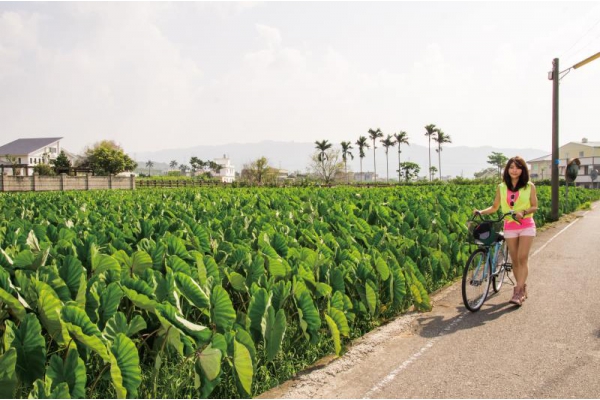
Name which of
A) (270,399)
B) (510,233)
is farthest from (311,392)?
(510,233)

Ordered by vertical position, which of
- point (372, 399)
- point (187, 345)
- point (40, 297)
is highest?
point (40, 297)

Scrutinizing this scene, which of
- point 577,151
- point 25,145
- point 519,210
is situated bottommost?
point 519,210

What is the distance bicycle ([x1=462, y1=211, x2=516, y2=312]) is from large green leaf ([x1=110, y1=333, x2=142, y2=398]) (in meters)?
4.18

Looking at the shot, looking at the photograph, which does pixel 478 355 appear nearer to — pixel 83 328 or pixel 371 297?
pixel 371 297

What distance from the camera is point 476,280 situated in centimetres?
621

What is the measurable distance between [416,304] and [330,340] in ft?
5.16

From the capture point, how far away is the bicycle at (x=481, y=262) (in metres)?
6.16

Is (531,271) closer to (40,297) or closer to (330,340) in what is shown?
(330,340)

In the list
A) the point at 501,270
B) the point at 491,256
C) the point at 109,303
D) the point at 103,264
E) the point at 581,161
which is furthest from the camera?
the point at 581,161

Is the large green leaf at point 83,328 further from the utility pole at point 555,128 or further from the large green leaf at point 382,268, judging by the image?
the utility pole at point 555,128

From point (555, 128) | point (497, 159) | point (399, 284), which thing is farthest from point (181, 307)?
point (497, 159)

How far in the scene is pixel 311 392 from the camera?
3.95 m

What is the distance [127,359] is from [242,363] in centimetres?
78

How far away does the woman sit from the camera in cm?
639
